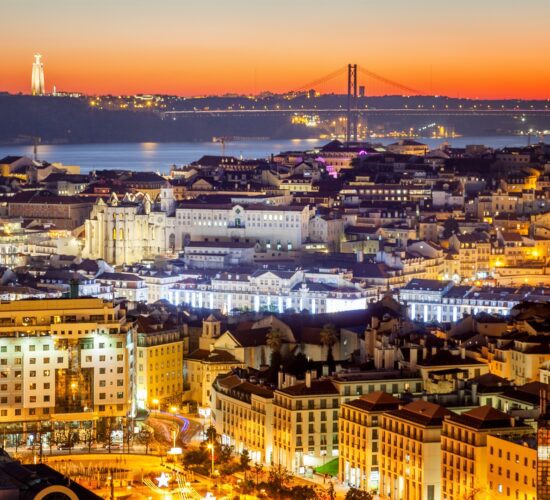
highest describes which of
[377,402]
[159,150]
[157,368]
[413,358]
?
[413,358]

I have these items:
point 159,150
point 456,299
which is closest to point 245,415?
point 456,299

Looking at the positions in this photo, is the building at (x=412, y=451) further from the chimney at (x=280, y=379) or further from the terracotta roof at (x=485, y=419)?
the chimney at (x=280, y=379)

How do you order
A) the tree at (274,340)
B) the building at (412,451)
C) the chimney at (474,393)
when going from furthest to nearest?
the tree at (274,340) → the chimney at (474,393) → the building at (412,451)

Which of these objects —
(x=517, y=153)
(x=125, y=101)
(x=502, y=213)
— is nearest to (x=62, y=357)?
(x=502, y=213)

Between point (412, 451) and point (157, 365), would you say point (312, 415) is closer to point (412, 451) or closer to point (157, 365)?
point (412, 451)

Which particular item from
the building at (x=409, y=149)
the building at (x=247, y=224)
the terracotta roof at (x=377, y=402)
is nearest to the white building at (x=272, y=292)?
the building at (x=247, y=224)

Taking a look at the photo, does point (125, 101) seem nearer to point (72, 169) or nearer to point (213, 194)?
point (72, 169)
